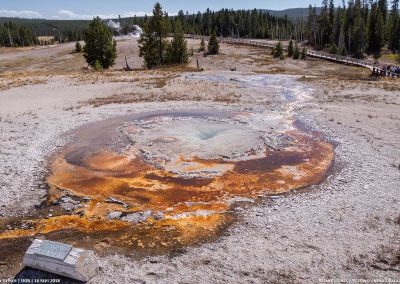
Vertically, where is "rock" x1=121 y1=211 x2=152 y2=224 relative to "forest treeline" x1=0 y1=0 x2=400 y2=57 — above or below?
below

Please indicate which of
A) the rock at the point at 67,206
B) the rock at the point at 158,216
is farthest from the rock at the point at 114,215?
the rock at the point at 67,206

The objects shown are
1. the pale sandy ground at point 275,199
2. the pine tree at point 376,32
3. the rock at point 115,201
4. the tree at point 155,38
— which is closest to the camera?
the pale sandy ground at point 275,199

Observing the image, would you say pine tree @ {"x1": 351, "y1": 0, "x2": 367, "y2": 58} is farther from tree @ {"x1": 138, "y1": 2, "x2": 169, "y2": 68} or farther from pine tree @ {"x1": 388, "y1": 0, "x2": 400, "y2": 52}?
tree @ {"x1": 138, "y1": 2, "x2": 169, "y2": 68}

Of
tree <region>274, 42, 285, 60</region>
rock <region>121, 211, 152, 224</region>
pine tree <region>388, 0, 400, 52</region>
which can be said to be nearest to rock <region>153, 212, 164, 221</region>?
rock <region>121, 211, 152, 224</region>

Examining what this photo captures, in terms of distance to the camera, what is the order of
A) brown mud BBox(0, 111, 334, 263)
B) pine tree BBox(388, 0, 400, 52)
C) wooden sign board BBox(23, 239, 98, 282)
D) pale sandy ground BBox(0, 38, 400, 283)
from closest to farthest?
wooden sign board BBox(23, 239, 98, 282) < pale sandy ground BBox(0, 38, 400, 283) < brown mud BBox(0, 111, 334, 263) < pine tree BBox(388, 0, 400, 52)

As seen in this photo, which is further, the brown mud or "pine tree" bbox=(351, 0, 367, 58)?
"pine tree" bbox=(351, 0, 367, 58)

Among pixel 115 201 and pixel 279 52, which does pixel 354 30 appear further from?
pixel 115 201

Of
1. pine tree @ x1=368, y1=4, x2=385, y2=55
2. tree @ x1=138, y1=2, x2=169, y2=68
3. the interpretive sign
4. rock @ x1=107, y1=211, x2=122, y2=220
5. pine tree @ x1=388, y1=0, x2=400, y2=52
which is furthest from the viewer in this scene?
pine tree @ x1=388, y1=0, x2=400, y2=52

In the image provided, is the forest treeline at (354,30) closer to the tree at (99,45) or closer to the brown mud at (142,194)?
the tree at (99,45)
